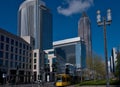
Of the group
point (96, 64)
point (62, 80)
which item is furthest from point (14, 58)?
point (62, 80)

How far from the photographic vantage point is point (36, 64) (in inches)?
4688

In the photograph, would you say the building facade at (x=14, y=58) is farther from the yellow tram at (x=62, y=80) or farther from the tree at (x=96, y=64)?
the yellow tram at (x=62, y=80)

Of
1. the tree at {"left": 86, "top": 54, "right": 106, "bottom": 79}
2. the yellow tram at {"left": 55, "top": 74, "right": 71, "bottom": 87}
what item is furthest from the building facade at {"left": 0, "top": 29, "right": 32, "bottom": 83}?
the yellow tram at {"left": 55, "top": 74, "right": 71, "bottom": 87}

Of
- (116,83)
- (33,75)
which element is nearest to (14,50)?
(33,75)

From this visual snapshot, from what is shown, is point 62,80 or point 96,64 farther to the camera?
point 96,64

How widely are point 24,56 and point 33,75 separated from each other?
1182 centimetres

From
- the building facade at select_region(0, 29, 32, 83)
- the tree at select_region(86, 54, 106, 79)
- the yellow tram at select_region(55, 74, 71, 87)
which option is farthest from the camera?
the building facade at select_region(0, 29, 32, 83)

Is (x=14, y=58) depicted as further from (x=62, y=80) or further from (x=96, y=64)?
(x=62, y=80)

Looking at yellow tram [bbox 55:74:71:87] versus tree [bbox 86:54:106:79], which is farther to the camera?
tree [bbox 86:54:106:79]

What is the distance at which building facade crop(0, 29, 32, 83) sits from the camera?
93188mm

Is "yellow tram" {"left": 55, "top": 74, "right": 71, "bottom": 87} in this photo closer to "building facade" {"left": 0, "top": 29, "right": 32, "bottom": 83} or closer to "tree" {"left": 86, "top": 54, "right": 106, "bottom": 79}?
"tree" {"left": 86, "top": 54, "right": 106, "bottom": 79}

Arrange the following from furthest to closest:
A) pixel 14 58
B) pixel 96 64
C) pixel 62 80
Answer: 1. pixel 14 58
2. pixel 96 64
3. pixel 62 80

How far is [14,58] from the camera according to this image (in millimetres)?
100500

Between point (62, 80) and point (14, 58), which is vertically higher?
point (14, 58)
